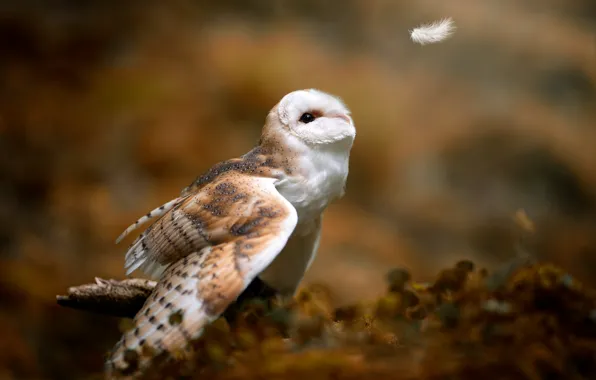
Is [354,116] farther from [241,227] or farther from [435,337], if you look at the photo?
[435,337]

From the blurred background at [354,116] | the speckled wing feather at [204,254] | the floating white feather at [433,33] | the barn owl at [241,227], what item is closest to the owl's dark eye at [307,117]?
the barn owl at [241,227]

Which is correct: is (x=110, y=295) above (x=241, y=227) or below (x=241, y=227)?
below

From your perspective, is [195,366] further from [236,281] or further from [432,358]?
[432,358]

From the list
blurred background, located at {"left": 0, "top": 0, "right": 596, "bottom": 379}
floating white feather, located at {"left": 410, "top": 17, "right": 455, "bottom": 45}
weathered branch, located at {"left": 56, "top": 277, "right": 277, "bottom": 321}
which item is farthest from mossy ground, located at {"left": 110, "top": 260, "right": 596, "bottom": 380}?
blurred background, located at {"left": 0, "top": 0, "right": 596, "bottom": 379}

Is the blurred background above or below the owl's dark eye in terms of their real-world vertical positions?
below

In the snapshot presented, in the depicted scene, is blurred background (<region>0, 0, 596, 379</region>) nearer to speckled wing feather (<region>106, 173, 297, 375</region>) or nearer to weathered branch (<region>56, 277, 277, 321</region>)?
weathered branch (<region>56, 277, 277, 321</region>)

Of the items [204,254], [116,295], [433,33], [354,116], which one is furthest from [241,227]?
[354,116]

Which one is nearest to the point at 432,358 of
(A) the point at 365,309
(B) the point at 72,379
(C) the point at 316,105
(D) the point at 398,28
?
(A) the point at 365,309
